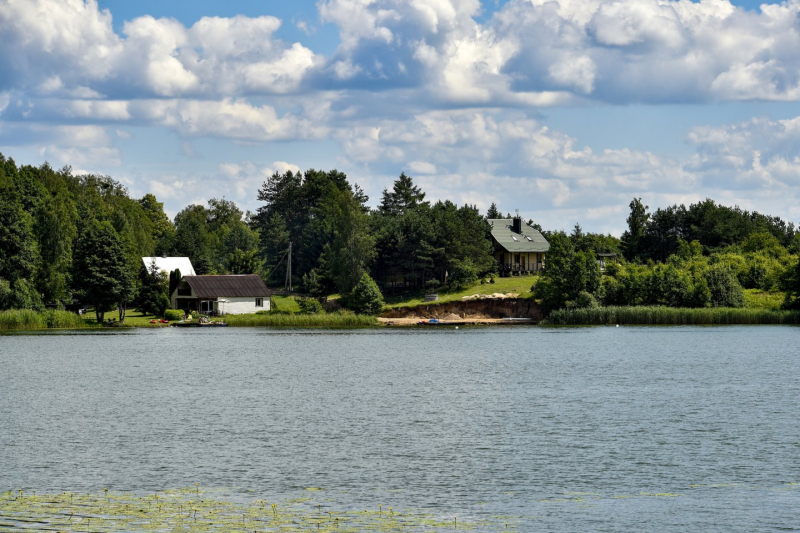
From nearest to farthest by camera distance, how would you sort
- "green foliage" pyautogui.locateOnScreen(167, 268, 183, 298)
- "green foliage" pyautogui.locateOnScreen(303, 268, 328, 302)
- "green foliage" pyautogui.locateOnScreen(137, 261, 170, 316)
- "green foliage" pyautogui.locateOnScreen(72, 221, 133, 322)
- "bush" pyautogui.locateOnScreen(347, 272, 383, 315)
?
1. "green foliage" pyautogui.locateOnScreen(72, 221, 133, 322)
2. "bush" pyautogui.locateOnScreen(347, 272, 383, 315)
3. "green foliage" pyautogui.locateOnScreen(137, 261, 170, 316)
4. "green foliage" pyautogui.locateOnScreen(167, 268, 183, 298)
5. "green foliage" pyautogui.locateOnScreen(303, 268, 328, 302)

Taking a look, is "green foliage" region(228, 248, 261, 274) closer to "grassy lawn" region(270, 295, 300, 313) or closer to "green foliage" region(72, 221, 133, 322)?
"grassy lawn" region(270, 295, 300, 313)

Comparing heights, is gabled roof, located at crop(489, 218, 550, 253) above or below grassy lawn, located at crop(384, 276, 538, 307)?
above

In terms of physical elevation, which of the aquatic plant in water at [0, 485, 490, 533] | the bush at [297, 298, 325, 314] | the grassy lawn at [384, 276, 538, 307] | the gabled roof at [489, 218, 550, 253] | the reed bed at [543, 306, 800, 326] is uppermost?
the gabled roof at [489, 218, 550, 253]

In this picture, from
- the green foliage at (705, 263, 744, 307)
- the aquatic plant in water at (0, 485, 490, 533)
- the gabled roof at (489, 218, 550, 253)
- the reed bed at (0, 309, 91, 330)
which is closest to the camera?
the aquatic plant in water at (0, 485, 490, 533)

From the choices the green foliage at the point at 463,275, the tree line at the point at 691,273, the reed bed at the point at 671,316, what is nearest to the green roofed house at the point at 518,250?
the tree line at the point at 691,273

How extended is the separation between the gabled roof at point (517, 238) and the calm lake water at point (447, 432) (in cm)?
6969

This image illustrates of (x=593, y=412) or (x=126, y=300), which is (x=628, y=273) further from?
(x=593, y=412)

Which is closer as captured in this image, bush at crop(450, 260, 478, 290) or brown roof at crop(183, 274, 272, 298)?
brown roof at crop(183, 274, 272, 298)

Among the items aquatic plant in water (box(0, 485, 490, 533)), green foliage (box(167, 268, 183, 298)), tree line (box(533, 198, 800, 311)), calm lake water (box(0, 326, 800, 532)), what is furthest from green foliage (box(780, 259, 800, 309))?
aquatic plant in water (box(0, 485, 490, 533))

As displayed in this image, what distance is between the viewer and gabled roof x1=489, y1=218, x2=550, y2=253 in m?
136

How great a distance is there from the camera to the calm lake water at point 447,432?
928 inches

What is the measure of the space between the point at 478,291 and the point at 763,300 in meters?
33.4

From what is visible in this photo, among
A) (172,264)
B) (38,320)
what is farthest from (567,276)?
(38,320)

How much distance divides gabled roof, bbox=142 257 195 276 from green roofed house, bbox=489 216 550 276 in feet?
141
